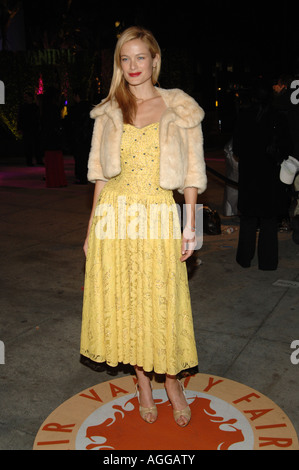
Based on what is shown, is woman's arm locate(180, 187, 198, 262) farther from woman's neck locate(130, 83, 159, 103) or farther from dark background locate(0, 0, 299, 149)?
dark background locate(0, 0, 299, 149)

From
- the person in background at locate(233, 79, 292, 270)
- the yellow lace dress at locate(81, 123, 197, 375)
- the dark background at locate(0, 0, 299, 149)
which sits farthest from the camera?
the dark background at locate(0, 0, 299, 149)

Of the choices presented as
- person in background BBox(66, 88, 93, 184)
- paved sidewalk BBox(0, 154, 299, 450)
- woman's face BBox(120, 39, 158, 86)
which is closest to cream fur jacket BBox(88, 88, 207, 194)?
woman's face BBox(120, 39, 158, 86)

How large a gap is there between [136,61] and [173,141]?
448 mm

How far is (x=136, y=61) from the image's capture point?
2439 mm

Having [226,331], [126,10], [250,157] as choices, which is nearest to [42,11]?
[126,10]

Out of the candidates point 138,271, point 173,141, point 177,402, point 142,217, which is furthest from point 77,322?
point 173,141

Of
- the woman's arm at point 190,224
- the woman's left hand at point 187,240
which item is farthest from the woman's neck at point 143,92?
the woman's left hand at point 187,240

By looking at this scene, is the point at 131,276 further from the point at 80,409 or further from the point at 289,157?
the point at 289,157

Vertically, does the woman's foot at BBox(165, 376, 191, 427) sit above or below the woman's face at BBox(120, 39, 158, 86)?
below

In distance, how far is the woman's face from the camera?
2422mm

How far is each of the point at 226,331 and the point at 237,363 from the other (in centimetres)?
48

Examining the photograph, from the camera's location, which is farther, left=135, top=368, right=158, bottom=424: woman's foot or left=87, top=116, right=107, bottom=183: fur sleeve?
left=135, top=368, right=158, bottom=424: woman's foot

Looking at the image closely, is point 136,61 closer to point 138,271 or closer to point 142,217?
point 142,217

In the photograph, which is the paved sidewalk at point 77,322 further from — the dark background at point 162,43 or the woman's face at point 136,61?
the dark background at point 162,43
